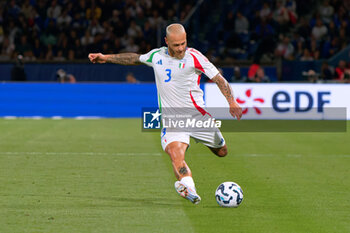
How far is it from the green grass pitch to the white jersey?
1208 millimetres

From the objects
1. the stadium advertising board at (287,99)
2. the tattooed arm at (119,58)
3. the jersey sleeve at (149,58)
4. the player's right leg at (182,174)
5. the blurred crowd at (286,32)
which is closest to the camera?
the player's right leg at (182,174)

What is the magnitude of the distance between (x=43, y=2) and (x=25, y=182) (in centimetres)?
2037

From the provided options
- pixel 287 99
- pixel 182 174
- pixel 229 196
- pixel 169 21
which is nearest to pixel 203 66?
pixel 182 174

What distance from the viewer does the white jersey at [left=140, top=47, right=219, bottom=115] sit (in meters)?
8.35

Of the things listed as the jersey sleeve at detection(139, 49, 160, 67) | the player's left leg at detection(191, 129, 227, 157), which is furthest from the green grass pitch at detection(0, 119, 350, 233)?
the jersey sleeve at detection(139, 49, 160, 67)

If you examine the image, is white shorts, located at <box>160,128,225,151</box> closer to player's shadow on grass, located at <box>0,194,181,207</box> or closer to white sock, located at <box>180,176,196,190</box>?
white sock, located at <box>180,176,196,190</box>

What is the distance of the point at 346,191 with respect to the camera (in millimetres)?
9609

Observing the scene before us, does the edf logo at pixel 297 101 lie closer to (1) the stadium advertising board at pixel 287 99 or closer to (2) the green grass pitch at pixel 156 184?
(1) the stadium advertising board at pixel 287 99

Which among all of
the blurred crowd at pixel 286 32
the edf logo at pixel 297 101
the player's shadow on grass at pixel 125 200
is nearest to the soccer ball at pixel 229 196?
the player's shadow on grass at pixel 125 200

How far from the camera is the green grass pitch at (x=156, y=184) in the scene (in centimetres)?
749

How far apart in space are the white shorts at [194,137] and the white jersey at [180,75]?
0.31m

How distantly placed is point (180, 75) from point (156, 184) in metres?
2.18

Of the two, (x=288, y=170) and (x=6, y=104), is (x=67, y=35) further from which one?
(x=288, y=170)

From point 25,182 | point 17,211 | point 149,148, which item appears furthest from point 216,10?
point 17,211
